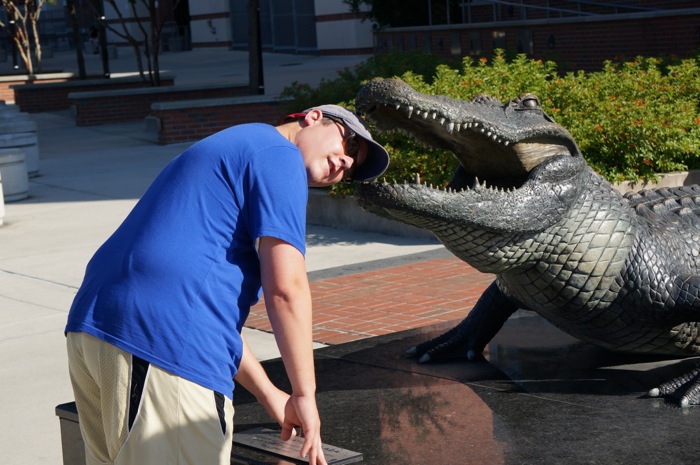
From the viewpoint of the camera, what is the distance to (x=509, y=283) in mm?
4000

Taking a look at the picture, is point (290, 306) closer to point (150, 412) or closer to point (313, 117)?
A: point (150, 412)

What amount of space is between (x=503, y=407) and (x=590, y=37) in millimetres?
13112

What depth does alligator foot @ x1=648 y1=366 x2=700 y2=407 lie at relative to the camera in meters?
3.74

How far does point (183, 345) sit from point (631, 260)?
78.8 inches

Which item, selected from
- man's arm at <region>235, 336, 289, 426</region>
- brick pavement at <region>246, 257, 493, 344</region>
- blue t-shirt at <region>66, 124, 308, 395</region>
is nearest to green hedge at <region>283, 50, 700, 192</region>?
brick pavement at <region>246, 257, 493, 344</region>

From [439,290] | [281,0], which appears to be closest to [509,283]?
[439,290]

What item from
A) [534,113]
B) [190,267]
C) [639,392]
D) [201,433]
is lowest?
[639,392]

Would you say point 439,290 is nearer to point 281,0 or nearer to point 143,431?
point 143,431

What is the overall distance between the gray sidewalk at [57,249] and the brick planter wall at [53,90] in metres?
3.23

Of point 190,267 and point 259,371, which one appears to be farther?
point 259,371

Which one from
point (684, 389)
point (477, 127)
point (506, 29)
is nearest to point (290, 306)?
point (477, 127)

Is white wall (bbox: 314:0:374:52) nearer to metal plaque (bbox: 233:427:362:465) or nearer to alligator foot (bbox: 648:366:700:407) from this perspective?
alligator foot (bbox: 648:366:700:407)

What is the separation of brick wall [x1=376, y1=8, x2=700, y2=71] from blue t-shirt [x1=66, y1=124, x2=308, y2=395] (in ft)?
39.7

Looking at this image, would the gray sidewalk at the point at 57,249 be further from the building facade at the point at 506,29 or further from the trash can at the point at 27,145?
the building facade at the point at 506,29
